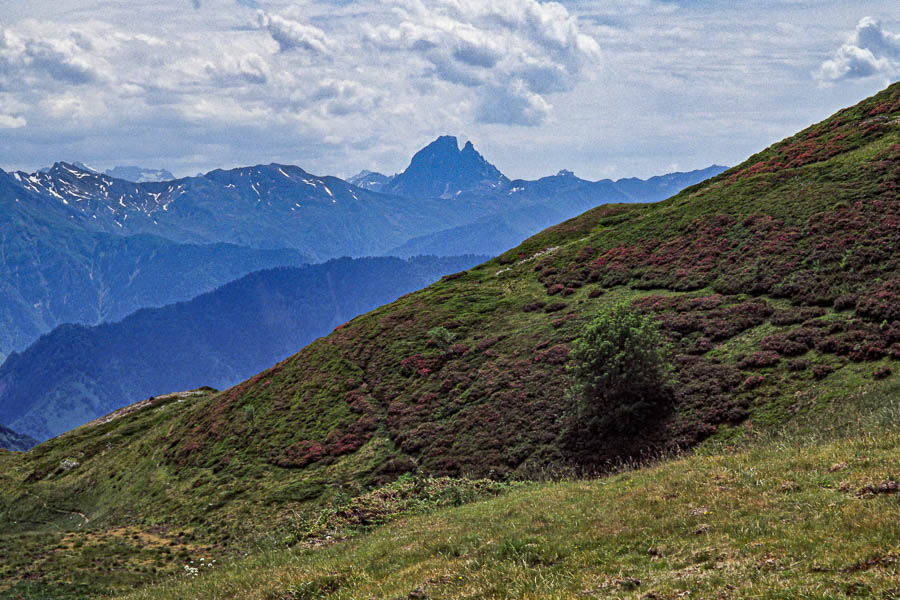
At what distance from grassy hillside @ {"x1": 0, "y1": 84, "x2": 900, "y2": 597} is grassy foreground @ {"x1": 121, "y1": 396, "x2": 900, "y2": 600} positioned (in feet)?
5.97

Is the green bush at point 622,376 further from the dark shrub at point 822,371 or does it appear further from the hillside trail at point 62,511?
the hillside trail at point 62,511

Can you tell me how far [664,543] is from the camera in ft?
38.9

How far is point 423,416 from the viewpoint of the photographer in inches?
1790

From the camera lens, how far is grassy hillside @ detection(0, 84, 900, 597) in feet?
99.9

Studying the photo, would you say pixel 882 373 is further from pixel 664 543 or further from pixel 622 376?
pixel 664 543

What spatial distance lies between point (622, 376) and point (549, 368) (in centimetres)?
1182

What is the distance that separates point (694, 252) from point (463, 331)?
25.6 metres

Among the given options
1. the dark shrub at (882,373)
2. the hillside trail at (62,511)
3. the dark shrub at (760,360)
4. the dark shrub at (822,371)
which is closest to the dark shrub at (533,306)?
the dark shrub at (760,360)

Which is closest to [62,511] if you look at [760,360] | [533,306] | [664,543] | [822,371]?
[533,306]

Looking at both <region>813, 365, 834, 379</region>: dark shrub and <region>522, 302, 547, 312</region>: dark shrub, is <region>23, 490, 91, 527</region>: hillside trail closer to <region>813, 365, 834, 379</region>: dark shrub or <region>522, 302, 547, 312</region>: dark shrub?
<region>522, 302, 547, 312</region>: dark shrub

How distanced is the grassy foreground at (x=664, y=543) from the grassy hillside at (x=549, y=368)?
1.82 m

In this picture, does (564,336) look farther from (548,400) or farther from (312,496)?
(312,496)

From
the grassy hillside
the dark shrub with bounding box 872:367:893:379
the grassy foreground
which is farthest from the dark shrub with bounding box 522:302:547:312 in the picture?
the grassy foreground

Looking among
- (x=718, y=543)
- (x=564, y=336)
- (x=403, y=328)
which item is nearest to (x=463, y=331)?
(x=403, y=328)
